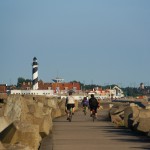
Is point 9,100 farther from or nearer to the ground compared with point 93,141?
farther from the ground

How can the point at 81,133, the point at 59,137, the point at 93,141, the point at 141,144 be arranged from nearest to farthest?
the point at 141,144, the point at 93,141, the point at 59,137, the point at 81,133

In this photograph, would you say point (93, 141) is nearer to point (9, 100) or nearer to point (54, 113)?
point (9, 100)

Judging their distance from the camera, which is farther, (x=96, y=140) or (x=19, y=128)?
(x=96, y=140)

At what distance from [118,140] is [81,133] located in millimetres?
2836

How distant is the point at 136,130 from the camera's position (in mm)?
18188

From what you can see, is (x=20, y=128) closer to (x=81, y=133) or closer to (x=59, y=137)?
(x=59, y=137)

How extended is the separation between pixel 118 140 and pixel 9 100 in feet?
12.1

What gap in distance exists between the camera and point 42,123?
1658 cm

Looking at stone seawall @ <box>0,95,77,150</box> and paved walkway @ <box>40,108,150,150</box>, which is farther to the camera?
paved walkway @ <box>40,108,150,150</box>

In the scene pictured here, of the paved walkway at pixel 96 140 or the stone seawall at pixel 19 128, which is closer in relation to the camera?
the stone seawall at pixel 19 128

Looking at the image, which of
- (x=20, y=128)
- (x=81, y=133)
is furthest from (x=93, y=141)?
(x=20, y=128)

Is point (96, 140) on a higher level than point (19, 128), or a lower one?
lower

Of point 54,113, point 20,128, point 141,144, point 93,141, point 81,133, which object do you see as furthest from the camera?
point 54,113

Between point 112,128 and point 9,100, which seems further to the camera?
point 112,128
